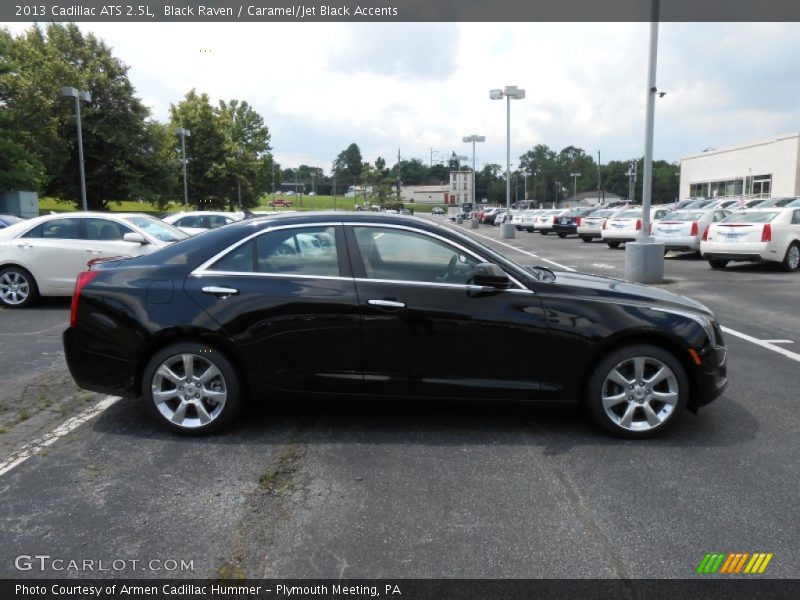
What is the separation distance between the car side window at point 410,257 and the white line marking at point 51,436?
2.50m

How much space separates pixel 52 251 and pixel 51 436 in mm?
6481

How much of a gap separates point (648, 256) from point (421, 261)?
33.2 feet

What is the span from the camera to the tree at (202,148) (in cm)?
5288

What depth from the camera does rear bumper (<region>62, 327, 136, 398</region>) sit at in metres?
4.62

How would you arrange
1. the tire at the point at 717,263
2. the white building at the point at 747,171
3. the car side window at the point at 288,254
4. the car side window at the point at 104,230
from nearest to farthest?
the car side window at the point at 288,254 < the car side window at the point at 104,230 < the tire at the point at 717,263 < the white building at the point at 747,171

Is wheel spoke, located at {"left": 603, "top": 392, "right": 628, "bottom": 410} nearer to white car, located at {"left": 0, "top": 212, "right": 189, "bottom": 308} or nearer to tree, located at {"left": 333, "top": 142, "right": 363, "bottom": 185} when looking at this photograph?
white car, located at {"left": 0, "top": 212, "right": 189, "bottom": 308}

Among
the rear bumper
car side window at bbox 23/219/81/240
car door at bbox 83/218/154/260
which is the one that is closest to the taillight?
the rear bumper

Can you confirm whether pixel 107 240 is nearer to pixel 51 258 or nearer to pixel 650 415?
pixel 51 258

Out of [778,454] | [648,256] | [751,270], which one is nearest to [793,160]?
[751,270]

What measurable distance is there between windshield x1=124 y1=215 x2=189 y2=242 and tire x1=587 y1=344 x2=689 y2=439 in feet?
27.0

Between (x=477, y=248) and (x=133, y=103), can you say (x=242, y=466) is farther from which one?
(x=133, y=103)

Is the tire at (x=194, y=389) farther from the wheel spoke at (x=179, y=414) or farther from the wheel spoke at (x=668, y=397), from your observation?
the wheel spoke at (x=668, y=397)

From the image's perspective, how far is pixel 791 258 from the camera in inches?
591

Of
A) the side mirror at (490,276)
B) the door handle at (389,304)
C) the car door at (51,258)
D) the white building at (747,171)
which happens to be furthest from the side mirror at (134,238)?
the white building at (747,171)
